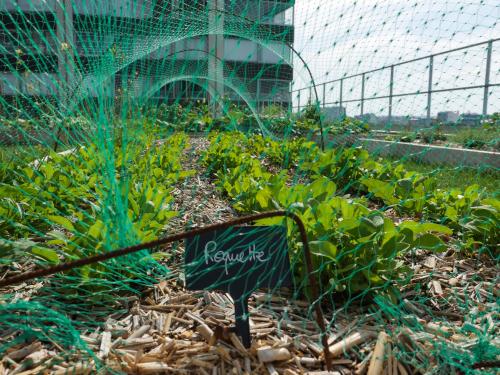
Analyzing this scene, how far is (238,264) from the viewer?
122cm

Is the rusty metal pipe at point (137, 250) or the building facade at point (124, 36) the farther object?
the building facade at point (124, 36)

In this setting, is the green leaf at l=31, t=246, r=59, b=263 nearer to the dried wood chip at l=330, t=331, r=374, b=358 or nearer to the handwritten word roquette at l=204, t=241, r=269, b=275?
the handwritten word roquette at l=204, t=241, r=269, b=275

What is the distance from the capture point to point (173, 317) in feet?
4.70

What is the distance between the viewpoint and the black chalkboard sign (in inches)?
47.8

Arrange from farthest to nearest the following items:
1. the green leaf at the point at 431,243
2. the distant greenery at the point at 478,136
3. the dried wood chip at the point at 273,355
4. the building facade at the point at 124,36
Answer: the distant greenery at the point at 478,136 < the building facade at the point at 124,36 < the green leaf at the point at 431,243 < the dried wood chip at the point at 273,355

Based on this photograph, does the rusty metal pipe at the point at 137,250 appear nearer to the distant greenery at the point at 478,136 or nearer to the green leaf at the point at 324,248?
the green leaf at the point at 324,248

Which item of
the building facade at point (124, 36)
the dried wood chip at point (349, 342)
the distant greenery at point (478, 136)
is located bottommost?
the dried wood chip at point (349, 342)

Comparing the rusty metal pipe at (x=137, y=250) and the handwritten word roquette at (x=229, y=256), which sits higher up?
the rusty metal pipe at (x=137, y=250)

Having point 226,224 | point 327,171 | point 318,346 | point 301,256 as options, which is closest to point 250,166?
point 327,171

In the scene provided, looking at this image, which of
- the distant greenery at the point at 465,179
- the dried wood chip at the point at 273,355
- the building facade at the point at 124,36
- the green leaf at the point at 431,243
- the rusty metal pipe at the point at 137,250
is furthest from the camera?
the distant greenery at the point at 465,179

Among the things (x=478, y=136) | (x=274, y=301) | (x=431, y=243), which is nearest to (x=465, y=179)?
(x=478, y=136)

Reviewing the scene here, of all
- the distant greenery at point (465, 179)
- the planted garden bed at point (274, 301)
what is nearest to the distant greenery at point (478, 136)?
the distant greenery at point (465, 179)

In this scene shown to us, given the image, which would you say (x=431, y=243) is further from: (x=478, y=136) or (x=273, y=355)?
(x=478, y=136)

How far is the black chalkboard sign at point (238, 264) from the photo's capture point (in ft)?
3.99
